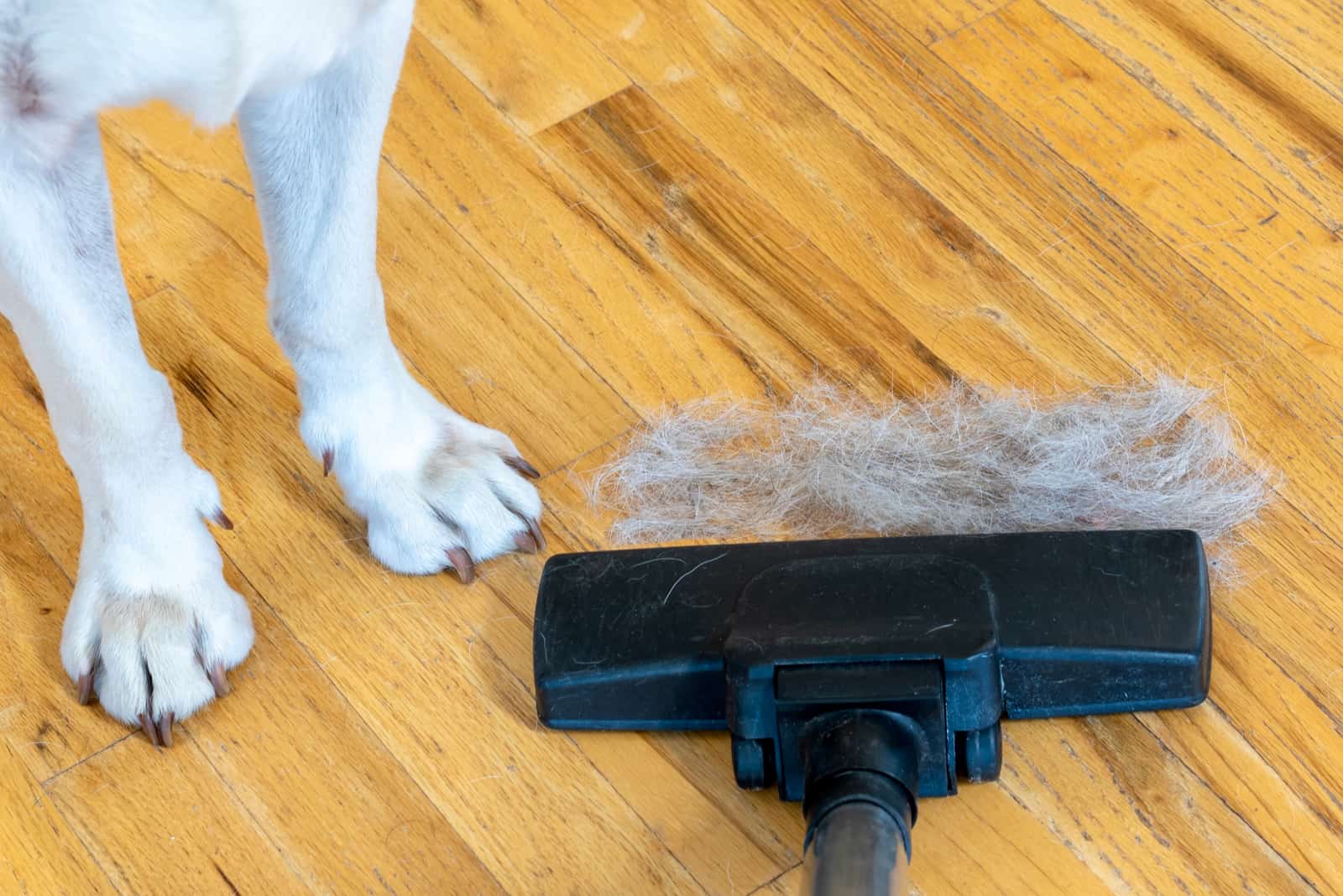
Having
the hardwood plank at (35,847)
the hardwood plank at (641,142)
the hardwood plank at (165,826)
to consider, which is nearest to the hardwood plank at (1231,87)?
the hardwood plank at (641,142)

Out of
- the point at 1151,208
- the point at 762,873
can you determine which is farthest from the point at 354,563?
the point at 1151,208

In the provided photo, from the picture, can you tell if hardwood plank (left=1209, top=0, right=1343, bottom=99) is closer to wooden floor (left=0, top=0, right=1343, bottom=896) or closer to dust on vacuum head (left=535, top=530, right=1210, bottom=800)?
wooden floor (left=0, top=0, right=1343, bottom=896)

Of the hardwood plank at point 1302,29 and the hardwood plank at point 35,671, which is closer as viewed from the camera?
the hardwood plank at point 35,671

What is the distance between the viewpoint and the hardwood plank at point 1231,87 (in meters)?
1.64

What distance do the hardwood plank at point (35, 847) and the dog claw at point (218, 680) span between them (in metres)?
0.16

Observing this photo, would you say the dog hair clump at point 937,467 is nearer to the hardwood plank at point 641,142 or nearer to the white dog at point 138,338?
the white dog at point 138,338

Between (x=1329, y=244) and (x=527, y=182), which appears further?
(x=527, y=182)

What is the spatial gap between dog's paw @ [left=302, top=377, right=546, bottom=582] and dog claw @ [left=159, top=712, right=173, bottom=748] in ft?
0.74

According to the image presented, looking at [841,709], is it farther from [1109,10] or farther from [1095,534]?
[1109,10]

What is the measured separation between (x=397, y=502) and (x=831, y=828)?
0.53 meters

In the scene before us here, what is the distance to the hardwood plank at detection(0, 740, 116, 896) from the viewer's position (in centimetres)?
120

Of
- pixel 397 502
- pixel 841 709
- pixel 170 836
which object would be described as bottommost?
pixel 170 836

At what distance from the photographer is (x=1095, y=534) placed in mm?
1237

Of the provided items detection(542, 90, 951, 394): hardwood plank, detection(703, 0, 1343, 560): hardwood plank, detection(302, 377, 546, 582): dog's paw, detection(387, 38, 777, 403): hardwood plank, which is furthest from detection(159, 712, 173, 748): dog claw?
detection(703, 0, 1343, 560): hardwood plank
